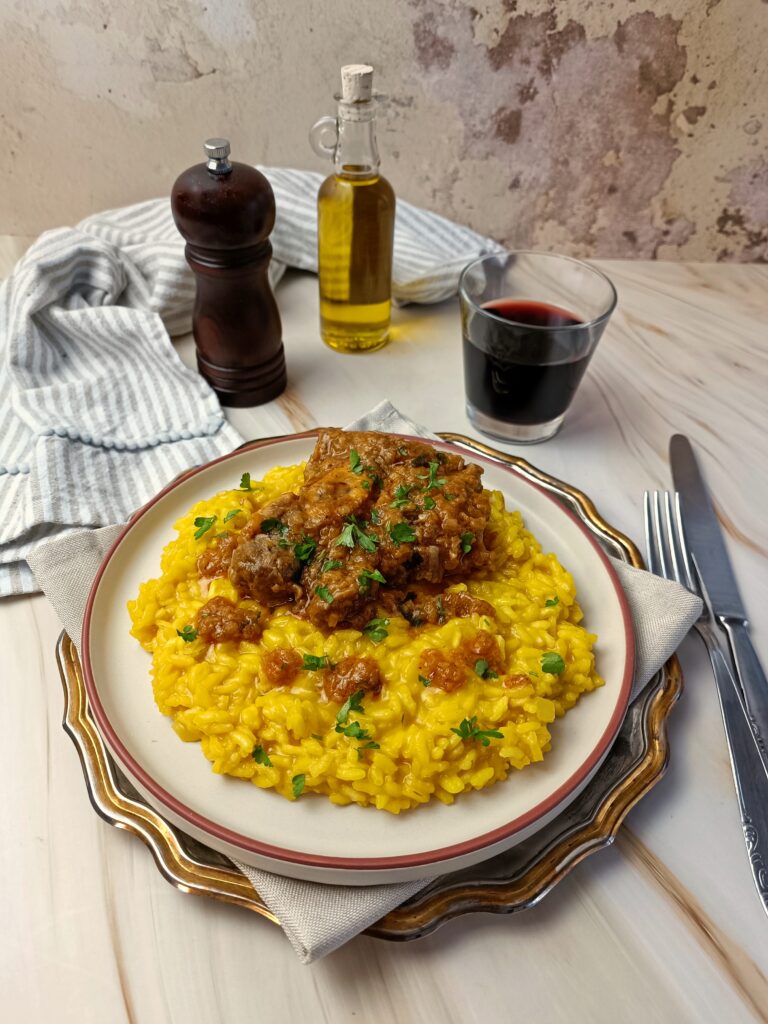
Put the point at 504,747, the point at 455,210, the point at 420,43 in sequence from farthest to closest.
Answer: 1. the point at 455,210
2. the point at 420,43
3. the point at 504,747

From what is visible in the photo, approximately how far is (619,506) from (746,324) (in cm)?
156

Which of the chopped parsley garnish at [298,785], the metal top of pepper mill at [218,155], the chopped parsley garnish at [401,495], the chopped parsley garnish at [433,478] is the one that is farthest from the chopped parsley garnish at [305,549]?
the metal top of pepper mill at [218,155]

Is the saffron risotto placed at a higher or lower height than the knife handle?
higher

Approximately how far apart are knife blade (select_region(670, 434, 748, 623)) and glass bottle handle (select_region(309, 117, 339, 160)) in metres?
1.77

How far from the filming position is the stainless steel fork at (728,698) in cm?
184

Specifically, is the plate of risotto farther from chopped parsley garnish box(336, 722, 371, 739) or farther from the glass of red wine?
the glass of red wine

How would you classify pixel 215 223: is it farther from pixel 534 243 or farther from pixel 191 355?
pixel 534 243

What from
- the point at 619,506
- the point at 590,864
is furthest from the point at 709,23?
the point at 590,864

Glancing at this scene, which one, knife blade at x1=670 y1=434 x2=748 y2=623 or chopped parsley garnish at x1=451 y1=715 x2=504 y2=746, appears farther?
knife blade at x1=670 y1=434 x2=748 y2=623

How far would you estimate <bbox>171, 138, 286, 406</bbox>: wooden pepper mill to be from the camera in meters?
2.62

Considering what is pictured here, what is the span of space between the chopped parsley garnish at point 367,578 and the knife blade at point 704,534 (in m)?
1.09

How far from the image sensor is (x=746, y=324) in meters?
3.71

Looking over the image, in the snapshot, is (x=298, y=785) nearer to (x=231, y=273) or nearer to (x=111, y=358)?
(x=231, y=273)

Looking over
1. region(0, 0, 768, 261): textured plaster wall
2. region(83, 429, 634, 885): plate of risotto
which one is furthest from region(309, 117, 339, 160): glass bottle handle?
region(83, 429, 634, 885): plate of risotto
